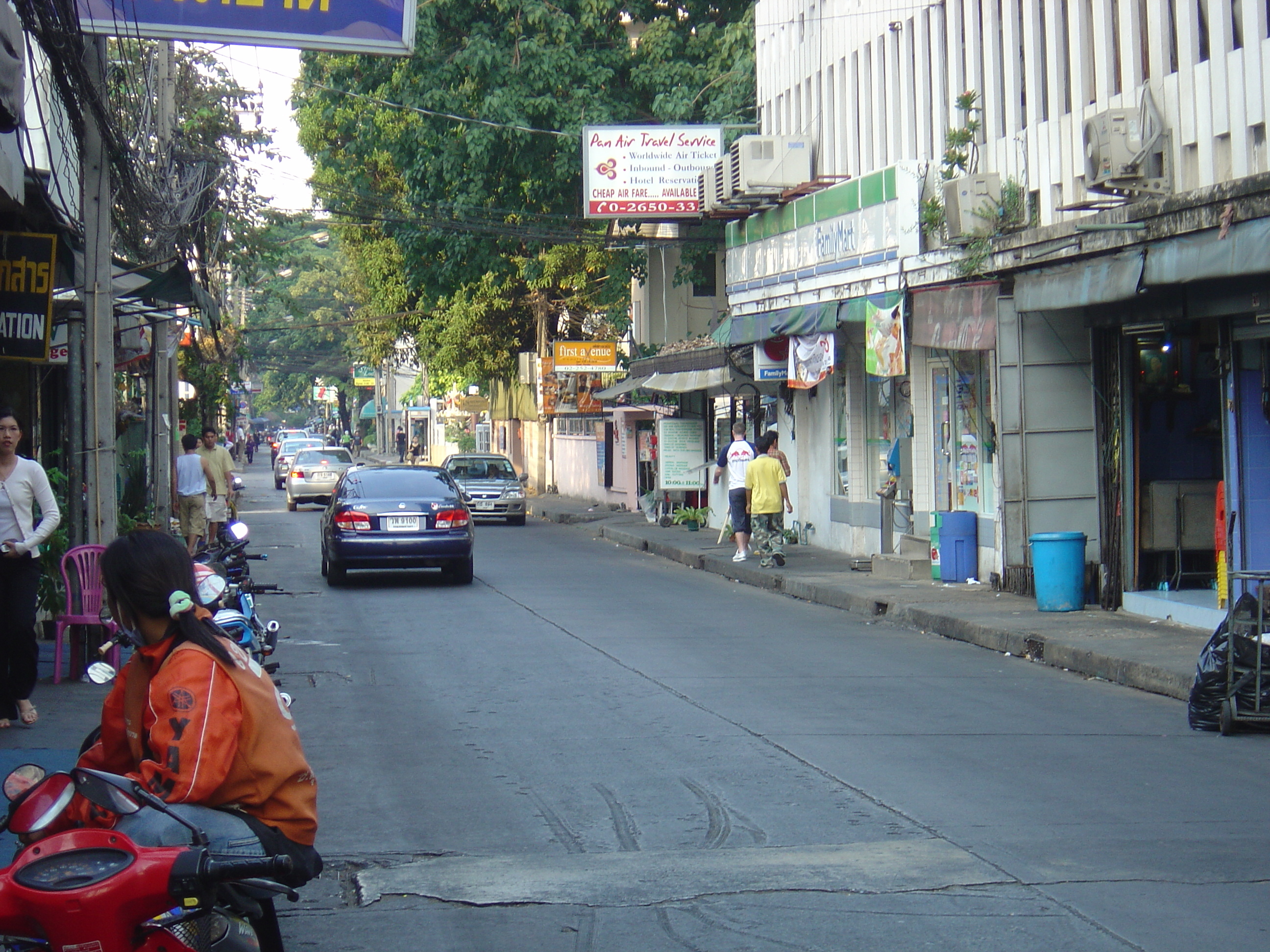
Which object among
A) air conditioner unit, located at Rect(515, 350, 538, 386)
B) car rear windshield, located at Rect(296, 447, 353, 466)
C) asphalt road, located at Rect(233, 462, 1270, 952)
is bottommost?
asphalt road, located at Rect(233, 462, 1270, 952)

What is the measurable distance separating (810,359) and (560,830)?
52.1ft

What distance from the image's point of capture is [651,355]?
3391cm

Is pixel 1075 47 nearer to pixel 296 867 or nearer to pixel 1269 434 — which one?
pixel 1269 434

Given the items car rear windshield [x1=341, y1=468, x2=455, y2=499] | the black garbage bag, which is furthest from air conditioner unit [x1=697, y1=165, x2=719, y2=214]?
the black garbage bag

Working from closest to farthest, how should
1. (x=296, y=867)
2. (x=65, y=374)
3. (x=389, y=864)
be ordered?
(x=296, y=867) < (x=389, y=864) < (x=65, y=374)

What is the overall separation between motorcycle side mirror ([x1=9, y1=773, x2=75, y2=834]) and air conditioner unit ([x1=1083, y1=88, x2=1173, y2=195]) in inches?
459

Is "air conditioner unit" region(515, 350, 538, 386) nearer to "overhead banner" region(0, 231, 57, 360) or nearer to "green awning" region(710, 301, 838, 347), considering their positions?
"green awning" region(710, 301, 838, 347)

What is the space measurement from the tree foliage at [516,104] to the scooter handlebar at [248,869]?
2471 cm

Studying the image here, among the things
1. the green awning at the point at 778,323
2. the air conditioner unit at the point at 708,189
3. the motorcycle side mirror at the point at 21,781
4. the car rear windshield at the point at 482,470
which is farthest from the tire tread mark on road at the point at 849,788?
the car rear windshield at the point at 482,470

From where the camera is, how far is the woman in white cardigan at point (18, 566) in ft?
29.2

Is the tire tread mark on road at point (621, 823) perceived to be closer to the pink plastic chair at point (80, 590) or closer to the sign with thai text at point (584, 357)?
the pink plastic chair at point (80, 590)

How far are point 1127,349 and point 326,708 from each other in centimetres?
937

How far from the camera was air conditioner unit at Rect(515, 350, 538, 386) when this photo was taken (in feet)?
149

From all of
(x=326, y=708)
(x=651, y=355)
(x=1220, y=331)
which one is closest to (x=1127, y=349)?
(x=1220, y=331)
